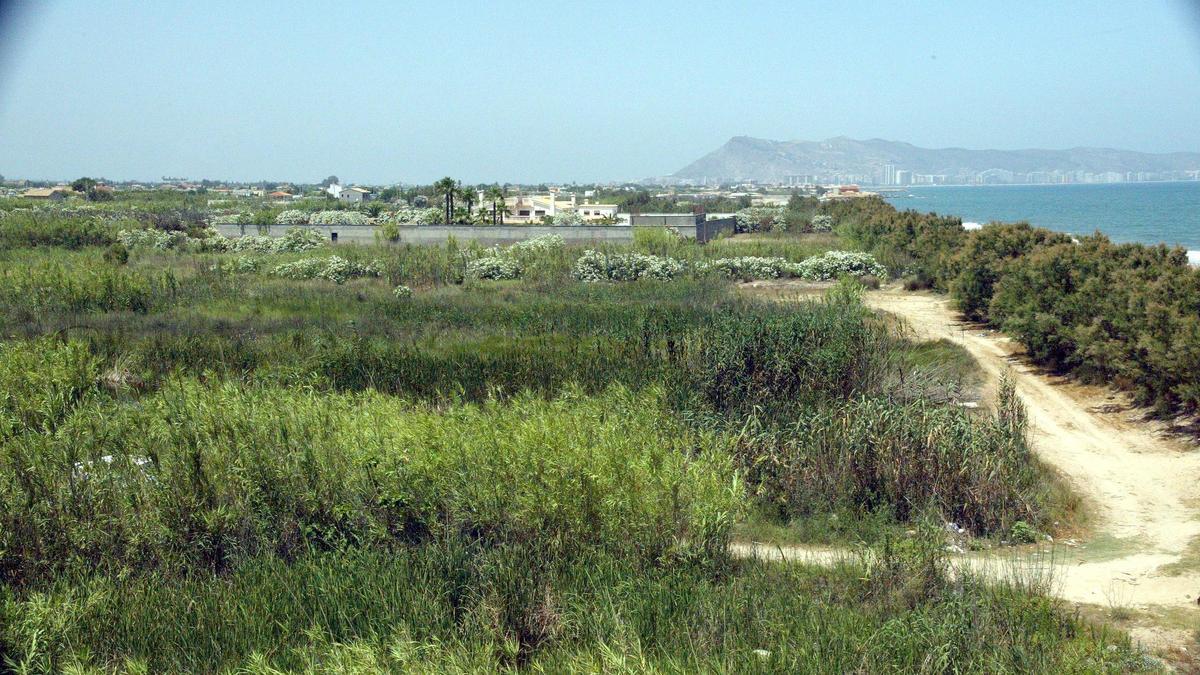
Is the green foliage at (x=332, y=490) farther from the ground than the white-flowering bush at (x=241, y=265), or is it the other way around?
the white-flowering bush at (x=241, y=265)

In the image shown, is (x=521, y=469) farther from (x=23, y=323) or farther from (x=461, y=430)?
(x=23, y=323)

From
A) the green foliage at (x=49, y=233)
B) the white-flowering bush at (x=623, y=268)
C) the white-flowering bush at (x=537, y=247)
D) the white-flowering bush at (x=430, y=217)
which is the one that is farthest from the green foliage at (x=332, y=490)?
the white-flowering bush at (x=430, y=217)

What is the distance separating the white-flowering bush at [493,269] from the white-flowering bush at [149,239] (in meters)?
16.7

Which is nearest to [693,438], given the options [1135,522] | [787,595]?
[787,595]

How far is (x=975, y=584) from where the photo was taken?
900 centimetres

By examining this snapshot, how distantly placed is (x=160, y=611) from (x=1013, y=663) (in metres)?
7.19

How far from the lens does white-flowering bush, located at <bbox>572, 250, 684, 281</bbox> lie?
35594 mm

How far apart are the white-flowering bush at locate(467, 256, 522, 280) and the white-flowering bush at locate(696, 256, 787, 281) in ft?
22.2

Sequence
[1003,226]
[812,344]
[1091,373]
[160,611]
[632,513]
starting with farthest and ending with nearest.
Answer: [1003,226] < [1091,373] < [812,344] < [632,513] < [160,611]

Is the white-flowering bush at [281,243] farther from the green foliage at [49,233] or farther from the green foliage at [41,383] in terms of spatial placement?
the green foliage at [41,383]

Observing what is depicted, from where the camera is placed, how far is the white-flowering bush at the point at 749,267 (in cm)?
3781

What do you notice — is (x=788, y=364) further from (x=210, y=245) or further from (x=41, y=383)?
(x=210, y=245)

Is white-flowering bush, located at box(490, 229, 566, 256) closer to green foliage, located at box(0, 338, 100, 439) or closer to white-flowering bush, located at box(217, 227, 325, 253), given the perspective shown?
white-flowering bush, located at box(217, 227, 325, 253)

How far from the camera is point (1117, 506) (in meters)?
13.7
